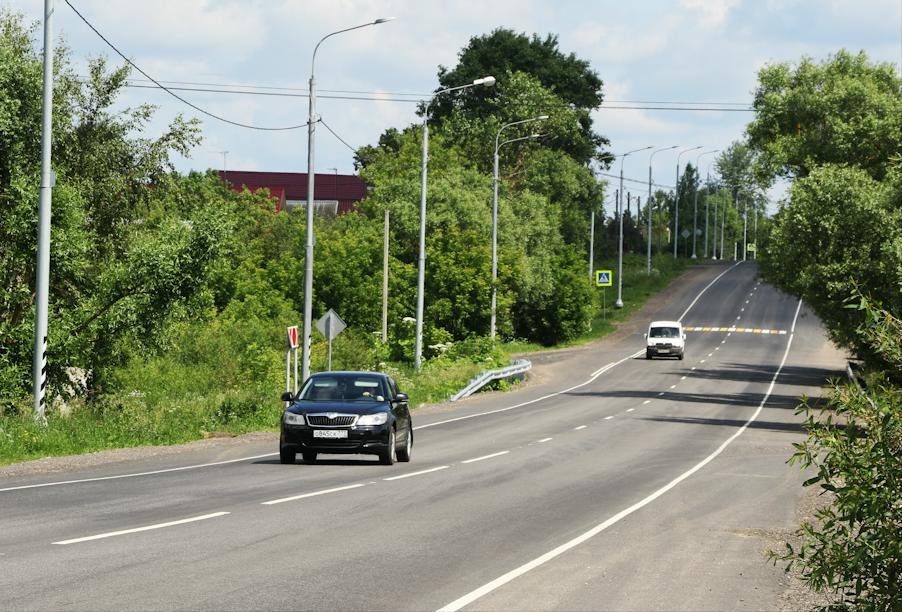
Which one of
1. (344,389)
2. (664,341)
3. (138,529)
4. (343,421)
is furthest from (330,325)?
(664,341)

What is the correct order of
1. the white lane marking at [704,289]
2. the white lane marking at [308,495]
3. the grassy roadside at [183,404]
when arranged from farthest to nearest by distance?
the white lane marking at [704,289] → the grassy roadside at [183,404] → the white lane marking at [308,495]

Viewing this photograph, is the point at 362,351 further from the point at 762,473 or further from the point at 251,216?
the point at 251,216

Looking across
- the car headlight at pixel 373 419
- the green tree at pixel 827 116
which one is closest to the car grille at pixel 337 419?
the car headlight at pixel 373 419

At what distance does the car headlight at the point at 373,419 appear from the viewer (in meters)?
22.5

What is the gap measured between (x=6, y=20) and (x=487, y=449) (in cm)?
1660

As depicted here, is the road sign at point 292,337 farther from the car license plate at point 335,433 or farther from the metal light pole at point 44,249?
the car license plate at point 335,433

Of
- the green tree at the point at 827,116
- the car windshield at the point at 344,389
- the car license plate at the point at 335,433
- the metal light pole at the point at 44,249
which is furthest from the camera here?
the green tree at the point at 827,116

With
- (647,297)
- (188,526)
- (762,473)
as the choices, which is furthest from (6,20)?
(647,297)

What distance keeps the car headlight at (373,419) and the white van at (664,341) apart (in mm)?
51325

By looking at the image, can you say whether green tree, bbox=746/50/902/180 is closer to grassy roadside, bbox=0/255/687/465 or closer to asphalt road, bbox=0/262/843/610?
grassy roadside, bbox=0/255/687/465

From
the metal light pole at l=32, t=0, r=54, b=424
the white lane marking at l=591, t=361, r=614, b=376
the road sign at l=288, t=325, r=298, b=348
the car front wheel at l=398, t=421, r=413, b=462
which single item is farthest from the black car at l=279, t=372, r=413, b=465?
the white lane marking at l=591, t=361, r=614, b=376

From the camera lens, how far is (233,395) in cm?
3612

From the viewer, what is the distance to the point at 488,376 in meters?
52.6

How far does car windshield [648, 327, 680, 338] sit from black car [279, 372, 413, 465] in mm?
50794
